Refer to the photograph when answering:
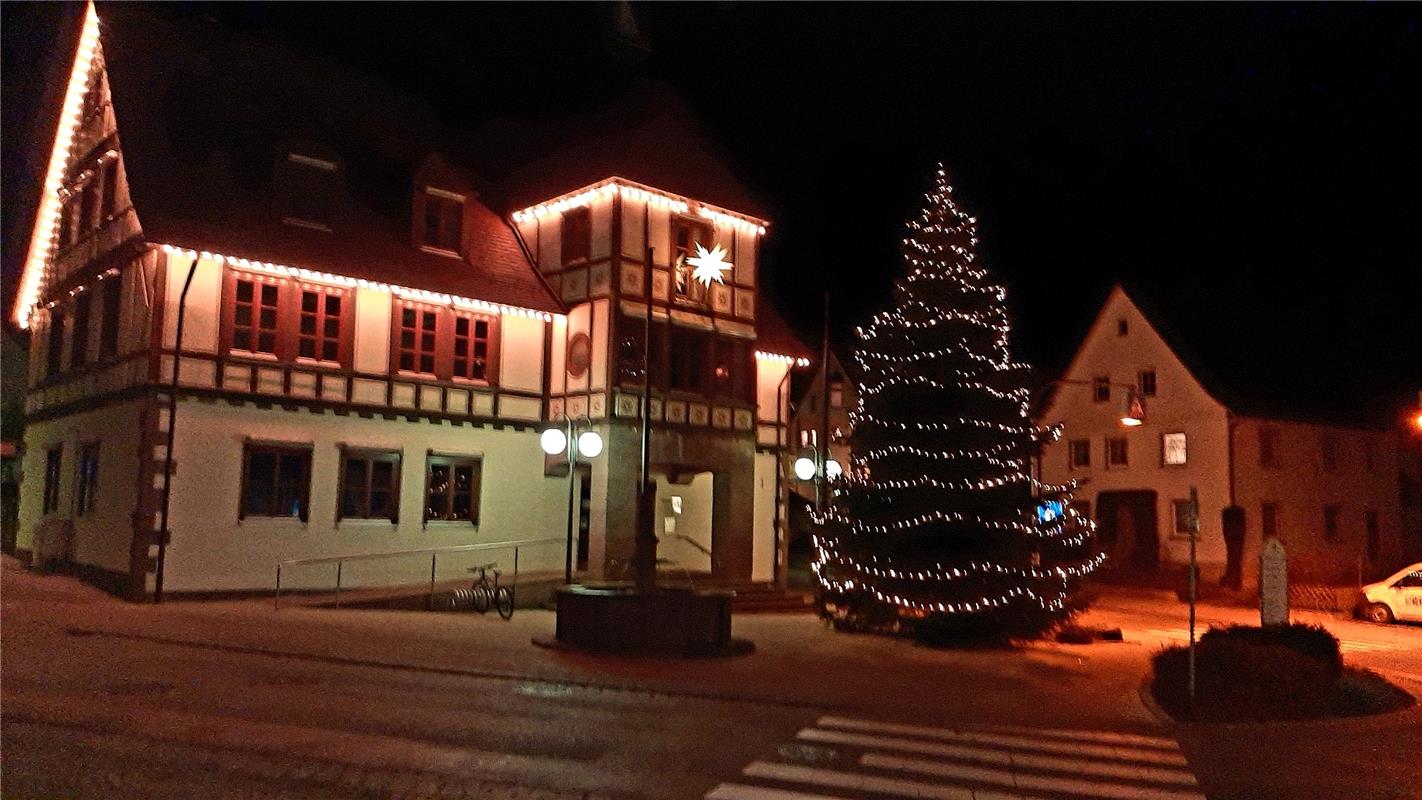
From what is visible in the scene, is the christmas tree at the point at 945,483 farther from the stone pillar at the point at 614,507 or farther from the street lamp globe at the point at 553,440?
the street lamp globe at the point at 553,440

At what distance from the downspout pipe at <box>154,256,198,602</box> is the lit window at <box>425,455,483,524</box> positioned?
550 cm

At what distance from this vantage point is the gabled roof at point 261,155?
894 inches

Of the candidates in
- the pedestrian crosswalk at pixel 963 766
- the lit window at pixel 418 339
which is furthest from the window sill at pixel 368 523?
the pedestrian crosswalk at pixel 963 766

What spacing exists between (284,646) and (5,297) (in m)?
22.6

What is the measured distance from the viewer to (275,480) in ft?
76.0

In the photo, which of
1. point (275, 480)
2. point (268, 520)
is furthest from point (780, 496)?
point (268, 520)

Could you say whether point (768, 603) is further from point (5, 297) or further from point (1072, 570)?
point (5, 297)

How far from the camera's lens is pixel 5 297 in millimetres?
32438

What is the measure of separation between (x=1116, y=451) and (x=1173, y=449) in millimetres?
2740

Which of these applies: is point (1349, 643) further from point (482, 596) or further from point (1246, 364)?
point (1246, 364)

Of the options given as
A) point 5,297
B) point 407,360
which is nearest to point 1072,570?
point 407,360

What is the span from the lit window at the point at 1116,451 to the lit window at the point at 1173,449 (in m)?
1.80

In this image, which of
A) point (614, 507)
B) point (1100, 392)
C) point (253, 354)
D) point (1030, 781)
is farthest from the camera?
point (1100, 392)

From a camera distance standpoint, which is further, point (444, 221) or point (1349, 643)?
point (444, 221)
